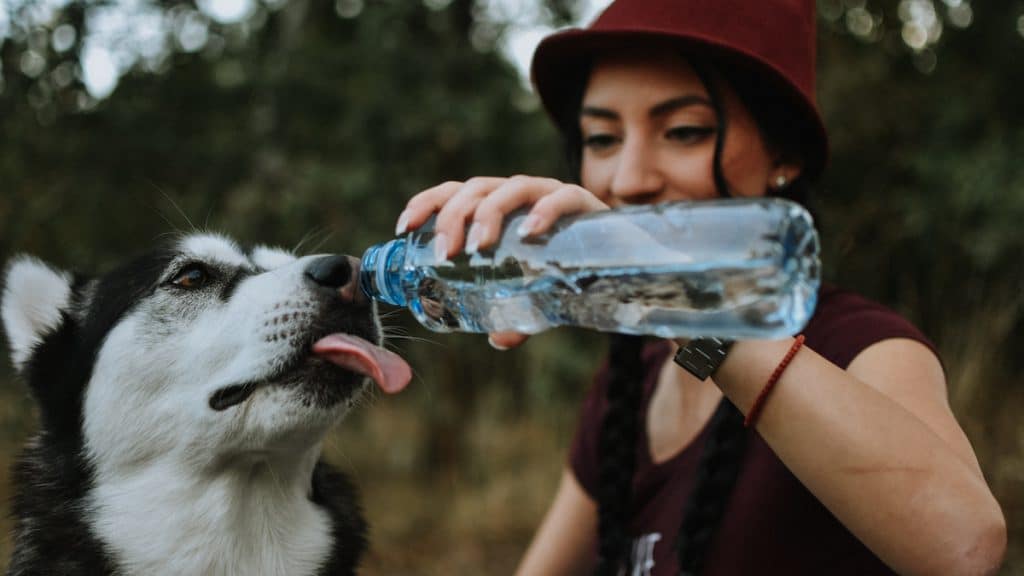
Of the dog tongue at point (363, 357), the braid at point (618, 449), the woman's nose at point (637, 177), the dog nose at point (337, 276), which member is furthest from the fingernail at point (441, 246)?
the braid at point (618, 449)

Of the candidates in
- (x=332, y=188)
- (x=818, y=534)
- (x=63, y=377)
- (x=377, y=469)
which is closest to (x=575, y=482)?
(x=818, y=534)

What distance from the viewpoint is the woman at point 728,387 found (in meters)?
1.35

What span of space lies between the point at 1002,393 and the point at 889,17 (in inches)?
85.4

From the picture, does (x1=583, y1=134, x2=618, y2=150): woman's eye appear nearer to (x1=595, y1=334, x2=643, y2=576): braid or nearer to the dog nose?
(x1=595, y1=334, x2=643, y2=576): braid

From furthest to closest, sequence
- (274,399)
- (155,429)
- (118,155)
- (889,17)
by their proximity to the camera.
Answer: (889,17), (118,155), (155,429), (274,399)

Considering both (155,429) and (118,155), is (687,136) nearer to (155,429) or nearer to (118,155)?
(155,429)

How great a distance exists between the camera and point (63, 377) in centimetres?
198

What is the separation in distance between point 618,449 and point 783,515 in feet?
1.76

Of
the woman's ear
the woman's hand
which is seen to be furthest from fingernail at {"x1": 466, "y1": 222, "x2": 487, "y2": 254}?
the woman's ear

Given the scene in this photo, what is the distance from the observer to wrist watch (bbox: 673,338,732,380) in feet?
4.48

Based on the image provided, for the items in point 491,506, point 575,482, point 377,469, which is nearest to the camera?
point 575,482

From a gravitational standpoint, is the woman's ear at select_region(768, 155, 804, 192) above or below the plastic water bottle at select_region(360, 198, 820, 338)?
below

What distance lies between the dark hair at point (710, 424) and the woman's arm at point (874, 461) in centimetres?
48

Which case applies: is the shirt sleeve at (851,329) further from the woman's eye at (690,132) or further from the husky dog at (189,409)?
the husky dog at (189,409)
